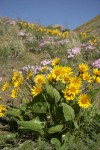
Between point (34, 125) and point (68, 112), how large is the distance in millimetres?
557

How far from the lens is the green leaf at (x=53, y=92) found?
459 centimetres

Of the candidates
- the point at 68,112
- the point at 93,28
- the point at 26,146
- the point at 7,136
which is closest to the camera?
the point at 68,112

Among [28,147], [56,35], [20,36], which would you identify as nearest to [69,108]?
[28,147]

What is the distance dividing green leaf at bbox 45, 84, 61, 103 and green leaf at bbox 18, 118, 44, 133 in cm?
42

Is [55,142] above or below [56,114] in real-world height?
below

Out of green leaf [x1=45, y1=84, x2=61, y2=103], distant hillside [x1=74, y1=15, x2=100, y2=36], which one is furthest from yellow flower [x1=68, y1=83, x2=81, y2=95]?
distant hillside [x1=74, y1=15, x2=100, y2=36]

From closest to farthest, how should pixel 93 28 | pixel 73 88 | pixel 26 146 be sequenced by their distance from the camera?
1. pixel 73 88
2. pixel 26 146
3. pixel 93 28

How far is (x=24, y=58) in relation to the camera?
32.0 feet

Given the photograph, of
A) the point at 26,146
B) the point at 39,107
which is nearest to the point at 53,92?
the point at 39,107

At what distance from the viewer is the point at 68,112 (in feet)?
14.7

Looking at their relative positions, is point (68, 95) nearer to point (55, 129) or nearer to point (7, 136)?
point (55, 129)

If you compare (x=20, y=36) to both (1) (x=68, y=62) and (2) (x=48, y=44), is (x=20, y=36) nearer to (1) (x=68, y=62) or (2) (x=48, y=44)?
(2) (x=48, y=44)

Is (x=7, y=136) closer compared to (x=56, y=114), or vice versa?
(x=56, y=114)

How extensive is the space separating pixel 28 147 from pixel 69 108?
81 cm
